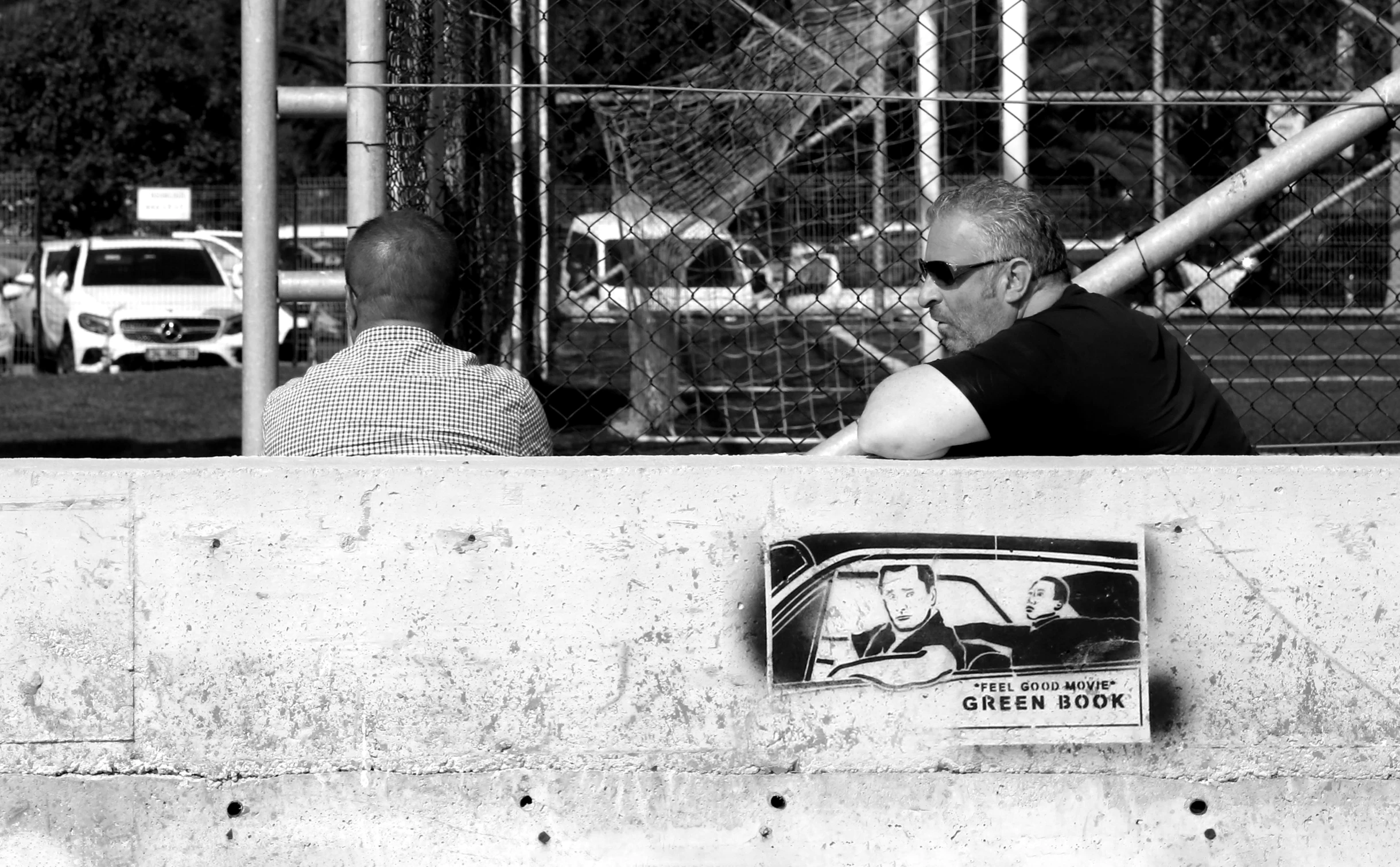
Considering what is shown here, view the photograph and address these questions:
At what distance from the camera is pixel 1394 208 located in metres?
4.29

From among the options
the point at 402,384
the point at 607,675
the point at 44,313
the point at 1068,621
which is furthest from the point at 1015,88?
the point at 44,313

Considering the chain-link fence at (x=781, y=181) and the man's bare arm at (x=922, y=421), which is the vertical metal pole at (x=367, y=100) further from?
the man's bare arm at (x=922, y=421)

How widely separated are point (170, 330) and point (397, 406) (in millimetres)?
13627

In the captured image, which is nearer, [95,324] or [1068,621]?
[1068,621]

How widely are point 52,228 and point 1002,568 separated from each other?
26626 mm

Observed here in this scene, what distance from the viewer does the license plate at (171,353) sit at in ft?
51.6

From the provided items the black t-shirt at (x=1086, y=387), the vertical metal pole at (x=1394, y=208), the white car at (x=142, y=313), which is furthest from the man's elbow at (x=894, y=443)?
the white car at (x=142, y=313)

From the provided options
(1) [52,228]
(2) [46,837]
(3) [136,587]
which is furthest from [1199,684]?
(1) [52,228]

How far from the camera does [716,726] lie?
107 inches

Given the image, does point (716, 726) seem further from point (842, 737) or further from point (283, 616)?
point (283, 616)

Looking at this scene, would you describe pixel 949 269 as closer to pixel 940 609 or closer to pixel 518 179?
pixel 940 609

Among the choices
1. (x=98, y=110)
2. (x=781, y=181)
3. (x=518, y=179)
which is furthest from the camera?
(x=98, y=110)

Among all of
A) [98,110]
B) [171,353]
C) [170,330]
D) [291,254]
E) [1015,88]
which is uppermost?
[98,110]

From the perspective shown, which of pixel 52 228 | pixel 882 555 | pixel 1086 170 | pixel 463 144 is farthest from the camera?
pixel 52 228
